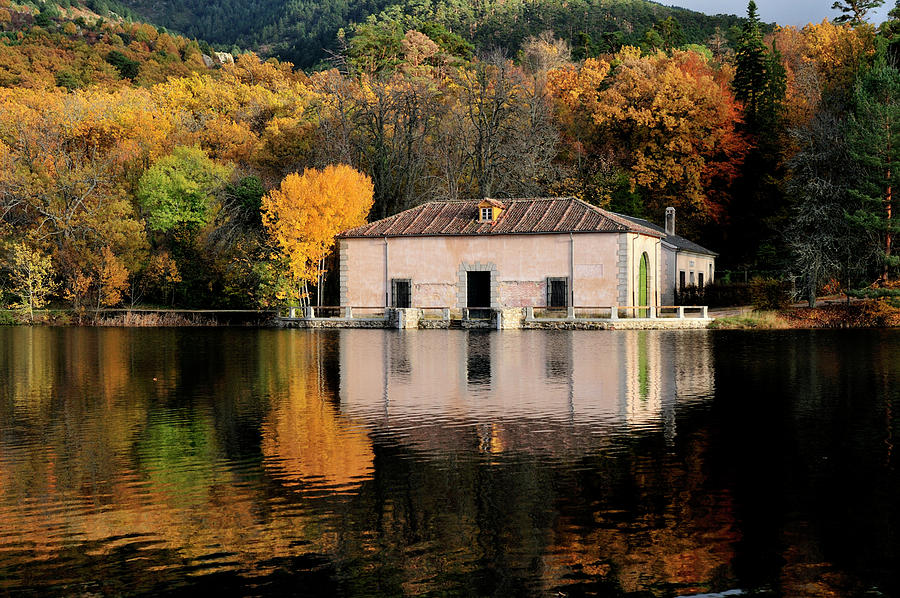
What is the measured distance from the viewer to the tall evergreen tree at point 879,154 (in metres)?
42.1

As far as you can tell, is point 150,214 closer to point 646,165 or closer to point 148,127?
point 148,127

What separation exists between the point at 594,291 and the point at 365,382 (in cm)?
2549

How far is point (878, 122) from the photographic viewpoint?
141ft

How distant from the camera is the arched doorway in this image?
145ft

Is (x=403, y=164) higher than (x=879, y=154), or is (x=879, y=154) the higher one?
(x=403, y=164)

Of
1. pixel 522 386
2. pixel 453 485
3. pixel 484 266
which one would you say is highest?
pixel 484 266

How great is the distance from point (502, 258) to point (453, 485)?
1405 inches

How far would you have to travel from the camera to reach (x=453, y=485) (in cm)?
991

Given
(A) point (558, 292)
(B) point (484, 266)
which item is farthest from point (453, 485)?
(B) point (484, 266)

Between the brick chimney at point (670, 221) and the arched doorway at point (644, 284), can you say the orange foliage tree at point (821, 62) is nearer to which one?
the brick chimney at point (670, 221)

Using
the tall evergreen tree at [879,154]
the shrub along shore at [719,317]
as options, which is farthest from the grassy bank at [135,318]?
the tall evergreen tree at [879,154]

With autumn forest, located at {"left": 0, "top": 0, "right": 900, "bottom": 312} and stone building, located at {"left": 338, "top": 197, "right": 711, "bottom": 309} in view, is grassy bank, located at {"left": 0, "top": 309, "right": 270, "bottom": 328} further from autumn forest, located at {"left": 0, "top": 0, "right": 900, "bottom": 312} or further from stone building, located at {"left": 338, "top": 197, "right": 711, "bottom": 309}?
stone building, located at {"left": 338, "top": 197, "right": 711, "bottom": 309}

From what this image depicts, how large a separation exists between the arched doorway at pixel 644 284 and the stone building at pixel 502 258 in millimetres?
60

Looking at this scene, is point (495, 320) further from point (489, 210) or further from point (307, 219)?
point (307, 219)
